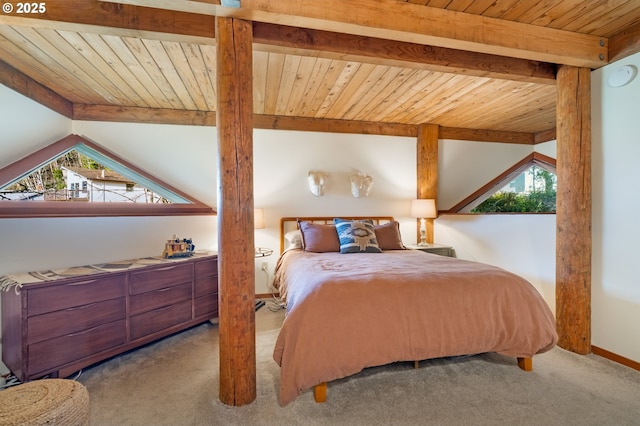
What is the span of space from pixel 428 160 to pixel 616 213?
2.14m

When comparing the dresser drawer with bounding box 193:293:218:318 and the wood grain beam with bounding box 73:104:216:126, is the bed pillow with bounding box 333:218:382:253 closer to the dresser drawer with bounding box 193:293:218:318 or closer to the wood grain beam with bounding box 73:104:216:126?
the dresser drawer with bounding box 193:293:218:318

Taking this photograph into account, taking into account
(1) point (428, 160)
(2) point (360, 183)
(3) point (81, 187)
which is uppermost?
(1) point (428, 160)

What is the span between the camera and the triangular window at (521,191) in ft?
13.9

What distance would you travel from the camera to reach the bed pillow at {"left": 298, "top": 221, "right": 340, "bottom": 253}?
3.18 meters

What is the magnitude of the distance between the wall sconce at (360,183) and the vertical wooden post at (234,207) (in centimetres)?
237

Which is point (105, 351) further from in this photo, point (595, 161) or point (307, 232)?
point (595, 161)

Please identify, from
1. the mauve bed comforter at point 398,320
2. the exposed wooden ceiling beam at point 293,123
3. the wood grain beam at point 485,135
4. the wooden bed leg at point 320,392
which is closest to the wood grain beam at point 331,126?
the exposed wooden ceiling beam at point 293,123

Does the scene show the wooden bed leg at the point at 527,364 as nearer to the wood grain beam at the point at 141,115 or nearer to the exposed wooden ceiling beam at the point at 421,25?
the exposed wooden ceiling beam at the point at 421,25

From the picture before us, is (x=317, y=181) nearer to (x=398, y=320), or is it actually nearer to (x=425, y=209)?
(x=425, y=209)

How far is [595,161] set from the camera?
2.27m

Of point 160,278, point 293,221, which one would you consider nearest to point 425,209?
point 293,221

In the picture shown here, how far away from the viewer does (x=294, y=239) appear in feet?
11.1

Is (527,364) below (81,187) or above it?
below

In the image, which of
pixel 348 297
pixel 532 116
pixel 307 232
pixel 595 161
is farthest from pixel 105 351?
pixel 532 116
